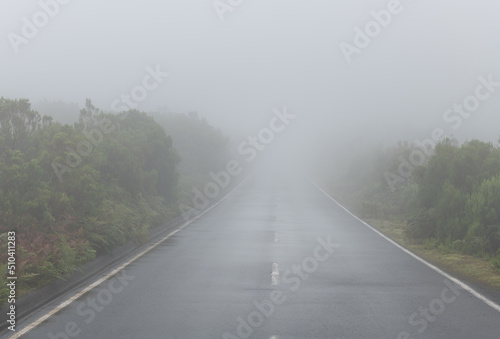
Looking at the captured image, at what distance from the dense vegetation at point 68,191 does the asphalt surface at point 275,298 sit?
112 centimetres

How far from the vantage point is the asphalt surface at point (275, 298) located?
→ 661 centimetres

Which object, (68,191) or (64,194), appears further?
(68,191)

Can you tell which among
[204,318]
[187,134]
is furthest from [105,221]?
[187,134]

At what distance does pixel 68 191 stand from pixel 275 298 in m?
7.21

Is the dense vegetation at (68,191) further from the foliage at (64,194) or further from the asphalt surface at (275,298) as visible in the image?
the asphalt surface at (275,298)

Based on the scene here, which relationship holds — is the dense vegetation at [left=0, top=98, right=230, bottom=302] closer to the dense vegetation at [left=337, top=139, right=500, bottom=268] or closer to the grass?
the grass

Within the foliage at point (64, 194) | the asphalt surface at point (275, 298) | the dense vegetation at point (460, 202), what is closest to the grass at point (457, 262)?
the dense vegetation at point (460, 202)

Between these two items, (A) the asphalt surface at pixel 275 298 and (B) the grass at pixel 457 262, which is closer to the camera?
(A) the asphalt surface at pixel 275 298

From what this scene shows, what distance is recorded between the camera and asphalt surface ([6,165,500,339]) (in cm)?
661

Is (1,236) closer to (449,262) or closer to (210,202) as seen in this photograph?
(449,262)

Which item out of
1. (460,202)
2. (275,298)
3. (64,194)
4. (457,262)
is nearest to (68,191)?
(64,194)

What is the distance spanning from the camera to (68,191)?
1327 centimetres

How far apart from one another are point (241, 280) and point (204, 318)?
8.99 ft

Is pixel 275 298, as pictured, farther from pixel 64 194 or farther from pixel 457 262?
pixel 64 194
